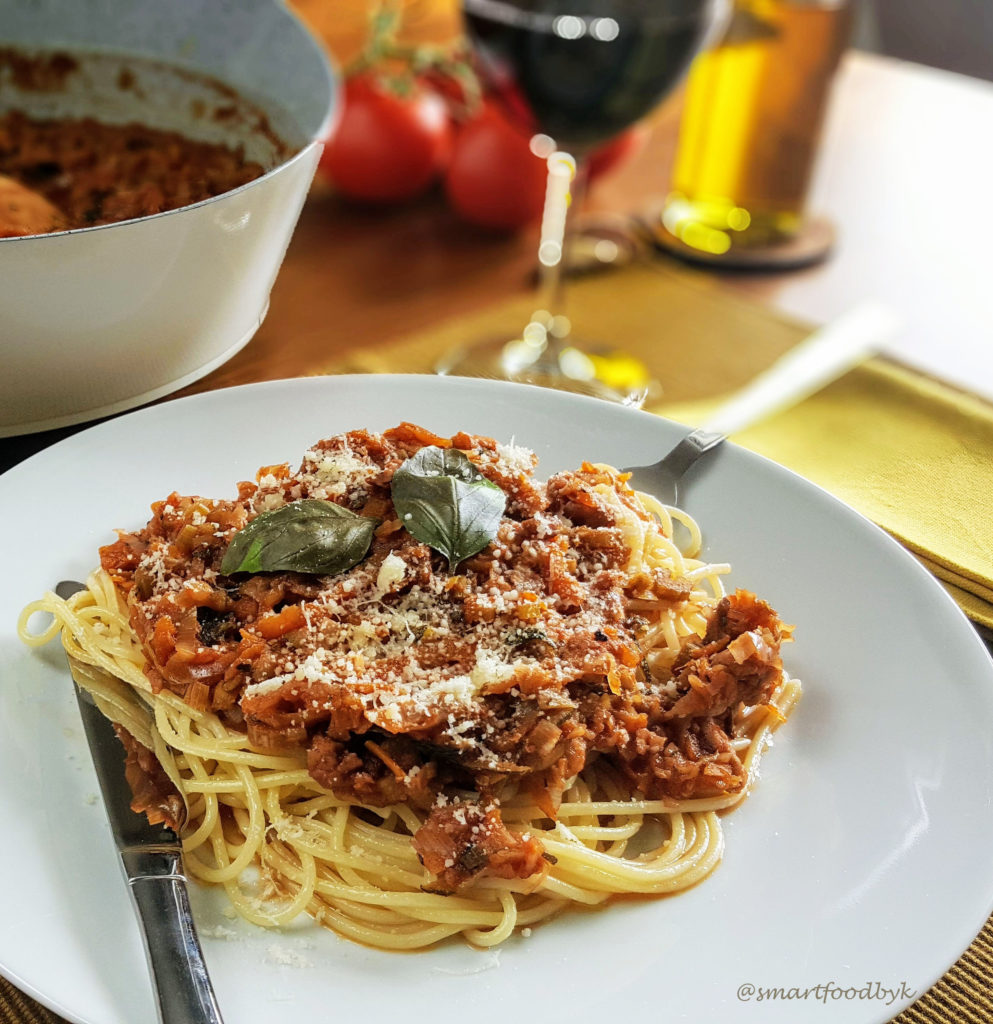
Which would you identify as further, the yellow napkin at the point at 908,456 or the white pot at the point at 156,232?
the yellow napkin at the point at 908,456

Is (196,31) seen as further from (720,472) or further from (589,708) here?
(589,708)

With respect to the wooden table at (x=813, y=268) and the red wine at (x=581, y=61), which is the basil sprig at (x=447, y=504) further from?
the red wine at (x=581, y=61)

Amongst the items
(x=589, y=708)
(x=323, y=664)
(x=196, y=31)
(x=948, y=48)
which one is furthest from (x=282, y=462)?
(x=948, y=48)

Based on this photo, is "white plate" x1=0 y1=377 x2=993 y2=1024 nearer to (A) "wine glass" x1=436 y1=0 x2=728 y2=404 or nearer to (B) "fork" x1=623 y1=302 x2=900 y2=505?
(B) "fork" x1=623 y1=302 x2=900 y2=505

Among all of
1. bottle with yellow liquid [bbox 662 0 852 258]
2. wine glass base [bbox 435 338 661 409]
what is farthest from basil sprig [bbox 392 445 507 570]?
bottle with yellow liquid [bbox 662 0 852 258]

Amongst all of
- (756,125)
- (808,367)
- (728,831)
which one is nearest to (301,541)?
(728,831)

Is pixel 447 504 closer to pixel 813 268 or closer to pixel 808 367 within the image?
pixel 808 367

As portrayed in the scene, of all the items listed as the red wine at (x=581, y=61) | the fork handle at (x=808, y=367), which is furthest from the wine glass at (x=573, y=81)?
the fork handle at (x=808, y=367)
